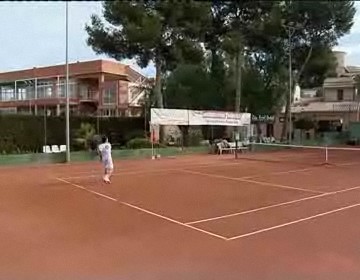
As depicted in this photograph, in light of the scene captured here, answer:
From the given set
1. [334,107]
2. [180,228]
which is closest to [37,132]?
[180,228]

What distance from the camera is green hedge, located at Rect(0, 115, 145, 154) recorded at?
23781 millimetres

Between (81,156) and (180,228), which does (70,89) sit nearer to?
(81,156)

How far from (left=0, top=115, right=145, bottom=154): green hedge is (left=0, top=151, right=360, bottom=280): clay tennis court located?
9033mm

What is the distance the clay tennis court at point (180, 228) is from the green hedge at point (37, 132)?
903 cm

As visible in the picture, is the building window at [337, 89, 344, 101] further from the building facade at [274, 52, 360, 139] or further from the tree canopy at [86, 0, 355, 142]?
the tree canopy at [86, 0, 355, 142]

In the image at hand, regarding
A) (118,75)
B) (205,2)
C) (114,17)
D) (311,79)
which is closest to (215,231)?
(205,2)

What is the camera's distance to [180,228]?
8.31 meters

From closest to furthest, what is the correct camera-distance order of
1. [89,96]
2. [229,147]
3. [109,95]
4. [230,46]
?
[229,147]
[230,46]
[109,95]
[89,96]

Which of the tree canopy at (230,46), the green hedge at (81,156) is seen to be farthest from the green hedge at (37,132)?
the tree canopy at (230,46)

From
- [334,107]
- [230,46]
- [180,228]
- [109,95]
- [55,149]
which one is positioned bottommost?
[180,228]

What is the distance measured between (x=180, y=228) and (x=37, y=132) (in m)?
18.3

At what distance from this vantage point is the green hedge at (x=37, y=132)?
23.8 metres

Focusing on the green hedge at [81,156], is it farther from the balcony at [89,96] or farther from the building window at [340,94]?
the building window at [340,94]

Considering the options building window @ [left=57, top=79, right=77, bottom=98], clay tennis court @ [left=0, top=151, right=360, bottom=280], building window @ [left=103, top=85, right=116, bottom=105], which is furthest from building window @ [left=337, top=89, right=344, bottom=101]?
clay tennis court @ [left=0, top=151, right=360, bottom=280]
